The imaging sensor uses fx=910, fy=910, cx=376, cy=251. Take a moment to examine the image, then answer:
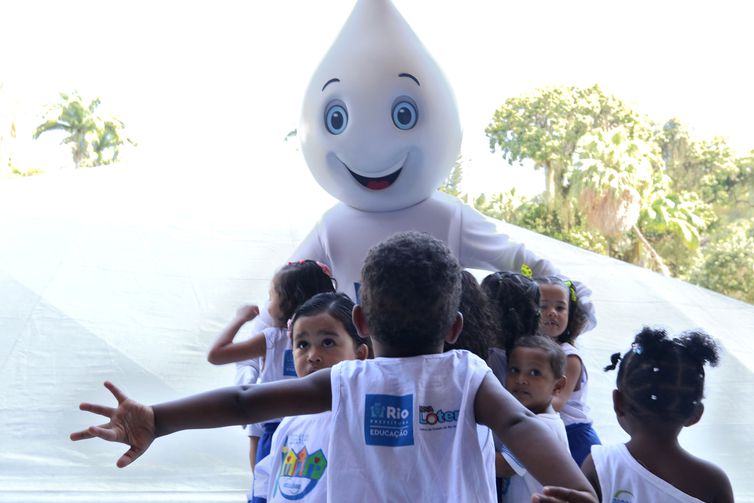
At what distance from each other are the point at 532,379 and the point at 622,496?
59 cm

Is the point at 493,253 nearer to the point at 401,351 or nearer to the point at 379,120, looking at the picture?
the point at 379,120

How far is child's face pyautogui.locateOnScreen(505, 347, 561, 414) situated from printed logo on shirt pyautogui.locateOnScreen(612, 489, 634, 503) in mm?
534

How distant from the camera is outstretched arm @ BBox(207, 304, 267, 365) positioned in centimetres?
313

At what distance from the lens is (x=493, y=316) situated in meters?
2.81

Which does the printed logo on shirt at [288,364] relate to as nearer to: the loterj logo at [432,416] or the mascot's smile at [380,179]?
the mascot's smile at [380,179]

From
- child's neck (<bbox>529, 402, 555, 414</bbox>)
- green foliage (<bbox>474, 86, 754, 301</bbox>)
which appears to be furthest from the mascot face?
green foliage (<bbox>474, 86, 754, 301</bbox>)

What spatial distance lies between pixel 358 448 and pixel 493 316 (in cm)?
107

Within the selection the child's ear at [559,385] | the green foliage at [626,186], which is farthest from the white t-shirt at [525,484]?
the green foliage at [626,186]

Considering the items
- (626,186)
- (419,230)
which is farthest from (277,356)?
(626,186)

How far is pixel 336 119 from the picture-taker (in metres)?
3.64

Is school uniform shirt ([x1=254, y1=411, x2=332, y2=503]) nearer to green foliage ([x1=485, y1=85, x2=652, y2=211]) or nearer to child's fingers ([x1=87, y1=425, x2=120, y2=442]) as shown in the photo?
child's fingers ([x1=87, y1=425, x2=120, y2=442])

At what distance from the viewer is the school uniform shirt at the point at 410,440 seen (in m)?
1.79

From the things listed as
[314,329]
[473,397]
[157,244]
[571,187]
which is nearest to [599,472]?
[473,397]

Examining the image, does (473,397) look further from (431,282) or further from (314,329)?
(314,329)
